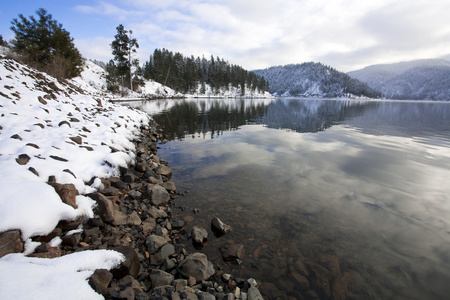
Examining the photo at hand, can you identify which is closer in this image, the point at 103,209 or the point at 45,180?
the point at 45,180

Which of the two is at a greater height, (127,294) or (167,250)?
(127,294)

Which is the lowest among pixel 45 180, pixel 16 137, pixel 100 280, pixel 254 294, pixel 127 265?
pixel 254 294

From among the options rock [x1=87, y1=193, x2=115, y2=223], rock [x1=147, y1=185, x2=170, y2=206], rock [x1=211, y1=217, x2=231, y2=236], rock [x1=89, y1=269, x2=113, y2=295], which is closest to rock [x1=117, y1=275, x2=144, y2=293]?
rock [x1=89, y1=269, x2=113, y2=295]

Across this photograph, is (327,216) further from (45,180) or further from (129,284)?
(45,180)

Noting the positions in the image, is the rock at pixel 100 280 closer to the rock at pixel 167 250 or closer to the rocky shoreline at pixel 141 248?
the rocky shoreline at pixel 141 248

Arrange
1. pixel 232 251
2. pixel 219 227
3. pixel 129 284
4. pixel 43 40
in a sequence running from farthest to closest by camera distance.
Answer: pixel 43 40 < pixel 219 227 < pixel 232 251 < pixel 129 284

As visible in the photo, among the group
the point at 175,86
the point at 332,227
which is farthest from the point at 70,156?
the point at 175,86

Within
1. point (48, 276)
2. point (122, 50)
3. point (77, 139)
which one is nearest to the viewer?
point (48, 276)

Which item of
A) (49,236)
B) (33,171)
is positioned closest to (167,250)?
(49,236)

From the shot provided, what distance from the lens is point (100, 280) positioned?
3.12 m

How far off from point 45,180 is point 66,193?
845 mm

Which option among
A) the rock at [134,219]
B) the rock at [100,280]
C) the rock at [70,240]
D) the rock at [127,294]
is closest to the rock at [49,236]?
the rock at [70,240]

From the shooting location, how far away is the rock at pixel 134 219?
5.49 meters

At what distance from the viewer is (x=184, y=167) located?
10695mm
